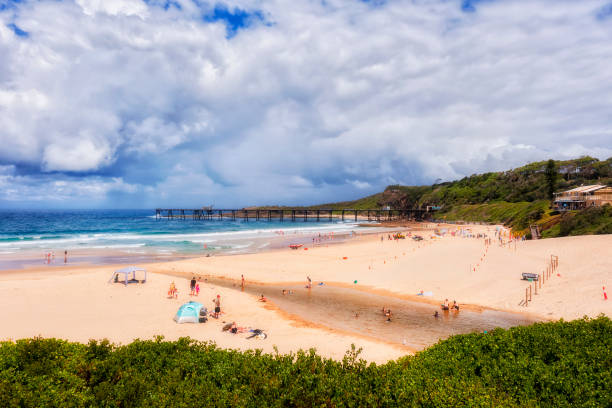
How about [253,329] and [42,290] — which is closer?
[253,329]

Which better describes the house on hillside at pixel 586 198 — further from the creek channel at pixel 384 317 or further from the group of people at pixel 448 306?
the creek channel at pixel 384 317

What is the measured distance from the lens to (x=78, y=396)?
18.6ft

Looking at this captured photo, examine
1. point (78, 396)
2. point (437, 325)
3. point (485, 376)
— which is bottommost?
point (437, 325)

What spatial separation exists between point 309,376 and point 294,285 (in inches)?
773

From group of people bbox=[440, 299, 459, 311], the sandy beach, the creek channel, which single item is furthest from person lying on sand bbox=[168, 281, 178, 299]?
group of people bbox=[440, 299, 459, 311]

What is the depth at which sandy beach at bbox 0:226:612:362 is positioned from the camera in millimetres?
15023

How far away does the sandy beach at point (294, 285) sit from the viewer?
49.3 ft

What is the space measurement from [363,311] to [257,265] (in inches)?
648

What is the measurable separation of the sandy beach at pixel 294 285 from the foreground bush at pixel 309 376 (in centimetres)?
555

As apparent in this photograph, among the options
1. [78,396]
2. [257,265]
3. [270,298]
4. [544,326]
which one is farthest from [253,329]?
[257,265]

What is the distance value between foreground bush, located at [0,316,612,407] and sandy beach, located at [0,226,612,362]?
555 cm

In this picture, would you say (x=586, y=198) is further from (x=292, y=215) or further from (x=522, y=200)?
(x=292, y=215)

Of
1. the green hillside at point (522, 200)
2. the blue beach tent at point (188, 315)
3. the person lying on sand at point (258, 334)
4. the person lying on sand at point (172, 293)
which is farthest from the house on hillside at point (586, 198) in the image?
the blue beach tent at point (188, 315)

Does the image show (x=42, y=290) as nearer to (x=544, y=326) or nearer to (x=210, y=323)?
(x=210, y=323)
